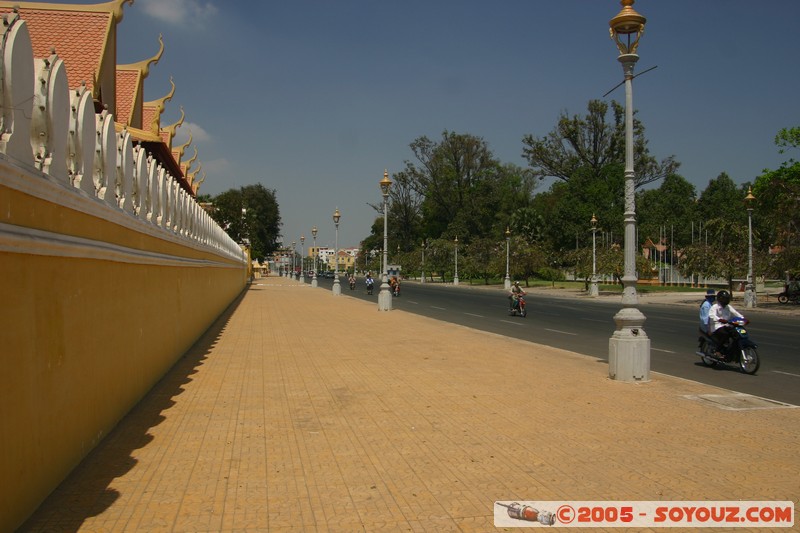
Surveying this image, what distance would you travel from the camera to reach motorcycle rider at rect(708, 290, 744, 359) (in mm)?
11586

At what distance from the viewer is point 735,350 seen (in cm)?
1152

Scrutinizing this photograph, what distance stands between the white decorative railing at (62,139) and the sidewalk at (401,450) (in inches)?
85.6

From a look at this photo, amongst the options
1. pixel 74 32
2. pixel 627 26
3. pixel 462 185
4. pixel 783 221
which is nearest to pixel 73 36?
pixel 74 32

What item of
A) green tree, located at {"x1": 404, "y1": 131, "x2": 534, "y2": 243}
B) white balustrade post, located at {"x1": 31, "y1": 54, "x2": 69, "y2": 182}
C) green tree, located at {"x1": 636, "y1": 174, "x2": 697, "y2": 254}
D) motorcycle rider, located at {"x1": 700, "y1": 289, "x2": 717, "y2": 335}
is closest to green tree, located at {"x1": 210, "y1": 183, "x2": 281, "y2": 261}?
green tree, located at {"x1": 404, "y1": 131, "x2": 534, "y2": 243}

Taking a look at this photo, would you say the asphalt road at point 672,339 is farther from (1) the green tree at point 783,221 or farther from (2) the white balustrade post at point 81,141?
(2) the white balustrade post at point 81,141

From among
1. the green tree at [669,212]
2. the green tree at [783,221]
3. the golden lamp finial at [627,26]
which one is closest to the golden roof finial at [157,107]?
the golden lamp finial at [627,26]

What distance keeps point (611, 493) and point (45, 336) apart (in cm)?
409

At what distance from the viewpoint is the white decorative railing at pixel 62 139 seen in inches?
167

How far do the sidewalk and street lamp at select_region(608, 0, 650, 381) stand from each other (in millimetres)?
396

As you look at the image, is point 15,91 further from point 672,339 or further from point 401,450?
point 672,339

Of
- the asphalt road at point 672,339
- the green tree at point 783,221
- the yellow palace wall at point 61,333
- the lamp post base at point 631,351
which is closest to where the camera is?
the yellow palace wall at point 61,333

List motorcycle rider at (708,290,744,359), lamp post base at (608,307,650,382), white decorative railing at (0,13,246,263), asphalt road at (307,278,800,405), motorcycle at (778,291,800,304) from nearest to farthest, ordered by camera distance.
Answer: white decorative railing at (0,13,246,263) < lamp post base at (608,307,650,382) < asphalt road at (307,278,800,405) < motorcycle rider at (708,290,744,359) < motorcycle at (778,291,800,304)

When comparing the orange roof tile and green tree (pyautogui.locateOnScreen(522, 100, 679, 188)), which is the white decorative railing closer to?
the orange roof tile

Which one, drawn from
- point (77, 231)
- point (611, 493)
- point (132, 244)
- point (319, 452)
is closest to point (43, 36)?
point (132, 244)
